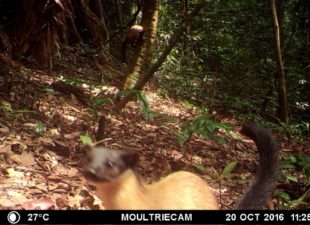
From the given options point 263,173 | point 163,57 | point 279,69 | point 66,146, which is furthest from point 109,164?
point 279,69

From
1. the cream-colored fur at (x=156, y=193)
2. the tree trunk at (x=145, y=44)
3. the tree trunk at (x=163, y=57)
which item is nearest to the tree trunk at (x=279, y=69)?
the tree trunk at (x=163, y=57)

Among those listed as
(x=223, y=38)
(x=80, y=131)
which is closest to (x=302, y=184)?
(x=80, y=131)

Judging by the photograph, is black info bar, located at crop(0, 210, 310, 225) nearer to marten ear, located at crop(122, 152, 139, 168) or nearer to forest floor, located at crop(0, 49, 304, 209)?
marten ear, located at crop(122, 152, 139, 168)

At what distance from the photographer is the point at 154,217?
8.04 ft

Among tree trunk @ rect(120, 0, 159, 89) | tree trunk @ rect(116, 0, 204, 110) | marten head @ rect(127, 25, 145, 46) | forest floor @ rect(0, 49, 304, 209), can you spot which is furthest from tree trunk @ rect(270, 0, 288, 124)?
marten head @ rect(127, 25, 145, 46)

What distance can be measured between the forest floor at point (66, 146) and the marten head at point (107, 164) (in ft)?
1.60

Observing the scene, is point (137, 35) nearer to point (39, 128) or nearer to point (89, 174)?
point (39, 128)

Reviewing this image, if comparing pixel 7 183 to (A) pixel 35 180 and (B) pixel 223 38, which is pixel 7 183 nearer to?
(A) pixel 35 180

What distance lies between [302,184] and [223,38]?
7055 mm

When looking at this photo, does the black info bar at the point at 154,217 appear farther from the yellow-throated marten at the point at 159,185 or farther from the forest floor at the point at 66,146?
the forest floor at the point at 66,146

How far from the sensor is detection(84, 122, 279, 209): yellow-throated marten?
230 centimetres

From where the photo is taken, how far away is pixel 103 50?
8.27 meters

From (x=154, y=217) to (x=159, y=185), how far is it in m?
0.37

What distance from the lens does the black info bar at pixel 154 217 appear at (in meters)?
2.43
